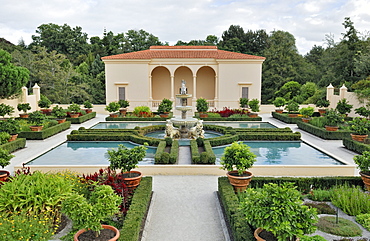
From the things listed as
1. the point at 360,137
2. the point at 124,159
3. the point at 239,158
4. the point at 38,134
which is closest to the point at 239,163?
the point at 239,158

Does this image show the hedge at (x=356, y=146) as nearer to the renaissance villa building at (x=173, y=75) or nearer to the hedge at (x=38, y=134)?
the hedge at (x=38, y=134)

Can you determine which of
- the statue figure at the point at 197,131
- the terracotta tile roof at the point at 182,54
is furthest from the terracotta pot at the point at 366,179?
the terracotta tile roof at the point at 182,54

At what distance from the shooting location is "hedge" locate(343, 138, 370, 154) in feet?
44.1

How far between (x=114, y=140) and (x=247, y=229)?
12.0 meters

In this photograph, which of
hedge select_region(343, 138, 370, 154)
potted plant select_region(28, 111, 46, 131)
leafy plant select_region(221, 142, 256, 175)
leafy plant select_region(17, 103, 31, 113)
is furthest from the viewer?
leafy plant select_region(17, 103, 31, 113)

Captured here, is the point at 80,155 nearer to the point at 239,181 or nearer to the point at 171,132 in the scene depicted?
the point at 171,132

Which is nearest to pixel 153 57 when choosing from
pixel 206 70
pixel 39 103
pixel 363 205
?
pixel 206 70

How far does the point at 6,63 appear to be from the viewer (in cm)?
2517

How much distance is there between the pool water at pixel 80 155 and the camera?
12.7 meters

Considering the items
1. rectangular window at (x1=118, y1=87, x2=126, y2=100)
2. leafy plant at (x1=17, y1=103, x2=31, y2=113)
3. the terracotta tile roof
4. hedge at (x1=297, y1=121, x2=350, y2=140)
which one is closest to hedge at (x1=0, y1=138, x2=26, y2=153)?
leafy plant at (x1=17, y1=103, x2=31, y2=113)

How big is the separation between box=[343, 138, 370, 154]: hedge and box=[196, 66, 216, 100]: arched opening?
21652 mm

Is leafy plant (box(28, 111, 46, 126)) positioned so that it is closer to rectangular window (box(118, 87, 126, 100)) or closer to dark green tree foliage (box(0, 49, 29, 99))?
dark green tree foliage (box(0, 49, 29, 99))

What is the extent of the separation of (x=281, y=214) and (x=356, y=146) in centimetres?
1087

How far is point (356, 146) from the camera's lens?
14.0 m
